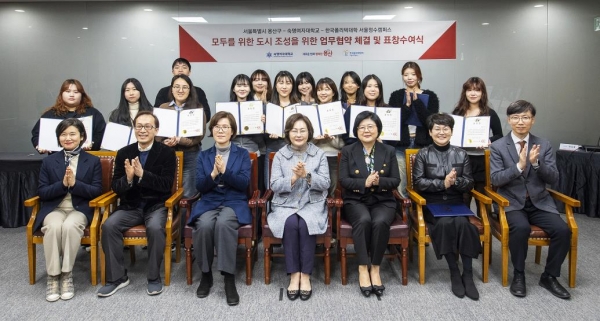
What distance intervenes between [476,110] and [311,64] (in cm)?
270

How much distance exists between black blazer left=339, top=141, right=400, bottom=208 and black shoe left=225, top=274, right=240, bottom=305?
3.28 ft

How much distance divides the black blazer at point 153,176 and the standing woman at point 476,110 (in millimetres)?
2479

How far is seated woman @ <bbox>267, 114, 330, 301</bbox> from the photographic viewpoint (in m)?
2.88

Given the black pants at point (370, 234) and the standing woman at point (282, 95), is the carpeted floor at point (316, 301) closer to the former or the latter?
the black pants at point (370, 234)

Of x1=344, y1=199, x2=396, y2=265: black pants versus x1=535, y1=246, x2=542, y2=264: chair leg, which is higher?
x1=344, y1=199, x2=396, y2=265: black pants

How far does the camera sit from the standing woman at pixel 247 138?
3.79m

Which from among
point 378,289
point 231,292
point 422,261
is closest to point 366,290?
point 378,289

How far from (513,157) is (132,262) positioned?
3103mm

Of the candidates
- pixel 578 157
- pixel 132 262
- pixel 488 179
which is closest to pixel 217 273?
pixel 132 262

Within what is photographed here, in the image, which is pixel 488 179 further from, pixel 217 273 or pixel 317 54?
pixel 317 54

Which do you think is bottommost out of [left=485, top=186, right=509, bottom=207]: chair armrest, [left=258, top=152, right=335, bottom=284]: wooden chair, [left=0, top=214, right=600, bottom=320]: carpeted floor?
[left=0, top=214, right=600, bottom=320]: carpeted floor

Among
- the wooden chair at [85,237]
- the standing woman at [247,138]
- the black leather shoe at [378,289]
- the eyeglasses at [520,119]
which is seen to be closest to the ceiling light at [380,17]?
the standing woman at [247,138]

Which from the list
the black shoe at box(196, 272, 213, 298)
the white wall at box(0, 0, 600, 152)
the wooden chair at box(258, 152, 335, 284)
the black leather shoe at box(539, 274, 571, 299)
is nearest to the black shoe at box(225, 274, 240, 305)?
the black shoe at box(196, 272, 213, 298)

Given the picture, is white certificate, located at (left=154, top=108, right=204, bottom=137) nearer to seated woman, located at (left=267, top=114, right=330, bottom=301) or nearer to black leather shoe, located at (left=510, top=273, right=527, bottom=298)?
seated woman, located at (left=267, top=114, right=330, bottom=301)
